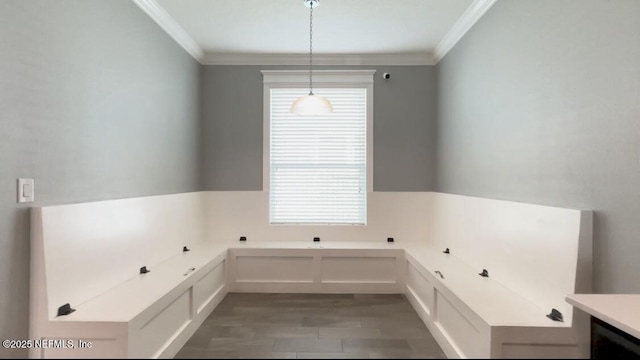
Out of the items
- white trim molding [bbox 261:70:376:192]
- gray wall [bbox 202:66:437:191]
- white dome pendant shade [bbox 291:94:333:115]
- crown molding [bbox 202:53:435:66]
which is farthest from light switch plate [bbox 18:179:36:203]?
crown molding [bbox 202:53:435:66]

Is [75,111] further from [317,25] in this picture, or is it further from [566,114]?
[566,114]

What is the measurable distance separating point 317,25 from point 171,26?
140cm

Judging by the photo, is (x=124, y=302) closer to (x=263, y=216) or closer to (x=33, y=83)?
(x=33, y=83)

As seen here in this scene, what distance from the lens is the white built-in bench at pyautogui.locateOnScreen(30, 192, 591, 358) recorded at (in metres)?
1.70

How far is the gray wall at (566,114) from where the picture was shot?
1.50 meters

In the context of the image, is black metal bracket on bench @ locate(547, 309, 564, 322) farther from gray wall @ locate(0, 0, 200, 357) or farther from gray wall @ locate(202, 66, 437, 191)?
gray wall @ locate(0, 0, 200, 357)

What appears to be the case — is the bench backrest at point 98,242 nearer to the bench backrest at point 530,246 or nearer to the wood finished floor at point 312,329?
the wood finished floor at point 312,329

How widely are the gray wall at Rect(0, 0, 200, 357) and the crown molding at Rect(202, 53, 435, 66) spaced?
893 mm

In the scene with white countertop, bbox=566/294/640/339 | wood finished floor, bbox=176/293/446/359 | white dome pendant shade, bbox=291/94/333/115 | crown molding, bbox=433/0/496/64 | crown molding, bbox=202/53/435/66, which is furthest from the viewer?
crown molding, bbox=202/53/435/66

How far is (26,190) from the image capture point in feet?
5.48

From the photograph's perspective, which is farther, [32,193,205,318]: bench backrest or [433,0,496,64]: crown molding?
[433,0,496,64]: crown molding

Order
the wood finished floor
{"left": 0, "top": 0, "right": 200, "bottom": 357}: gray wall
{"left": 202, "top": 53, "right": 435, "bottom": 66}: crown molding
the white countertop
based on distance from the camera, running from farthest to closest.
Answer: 1. {"left": 202, "top": 53, "right": 435, "bottom": 66}: crown molding
2. the wood finished floor
3. {"left": 0, "top": 0, "right": 200, "bottom": 357}: gray wall
4. the white countertop

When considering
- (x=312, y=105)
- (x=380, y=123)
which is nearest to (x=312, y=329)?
(x=312, y=105)

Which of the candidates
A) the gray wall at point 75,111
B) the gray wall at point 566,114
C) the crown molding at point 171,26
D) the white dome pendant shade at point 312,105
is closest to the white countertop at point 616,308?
the gray wall at point 566,114
